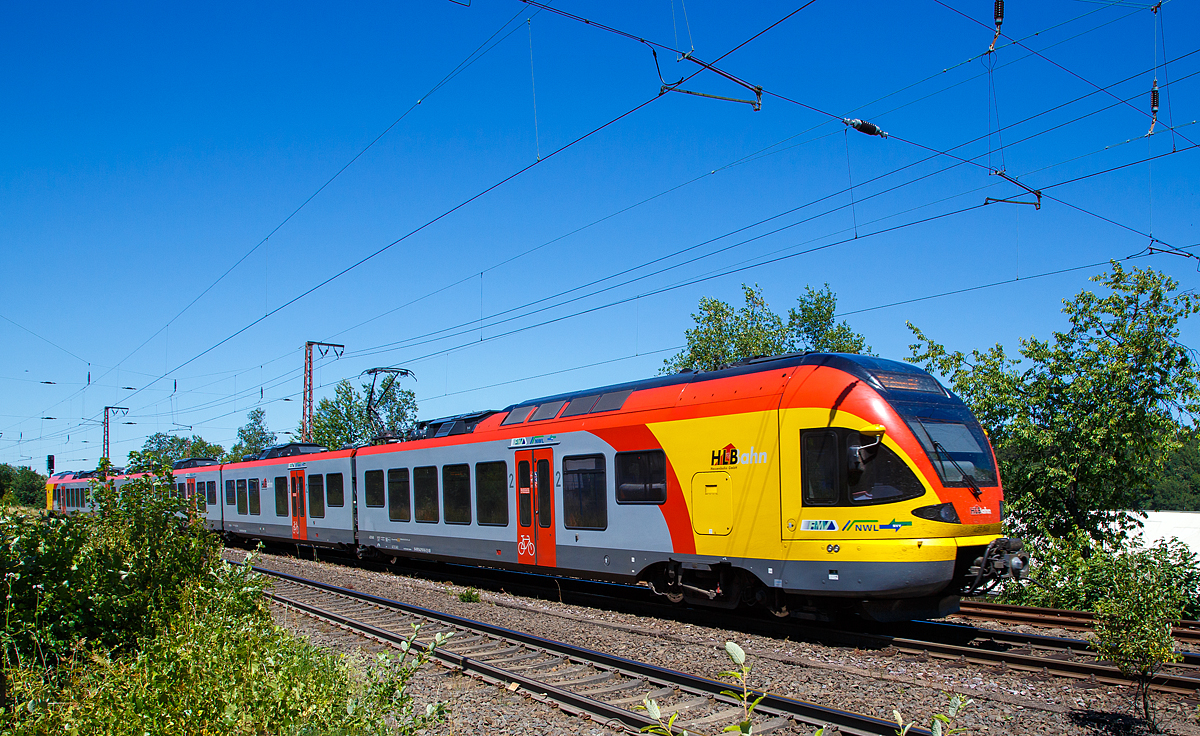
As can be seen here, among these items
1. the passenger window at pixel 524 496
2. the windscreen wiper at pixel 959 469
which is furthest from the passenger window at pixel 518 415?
the windscreen wiper at pixel 959 469

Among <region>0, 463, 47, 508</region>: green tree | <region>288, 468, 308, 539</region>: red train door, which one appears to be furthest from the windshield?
<region>0, 463, 47, 508</region>: green tree

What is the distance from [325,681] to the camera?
4379 millimetres

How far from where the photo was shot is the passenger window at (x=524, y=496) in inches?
503

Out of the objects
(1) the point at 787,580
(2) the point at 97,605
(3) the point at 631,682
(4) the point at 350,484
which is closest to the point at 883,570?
(1) the point at 787,580

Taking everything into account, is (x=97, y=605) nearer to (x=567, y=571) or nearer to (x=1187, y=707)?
(x=567, y=571)

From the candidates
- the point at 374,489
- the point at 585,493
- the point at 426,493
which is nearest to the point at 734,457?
the point at 585,493

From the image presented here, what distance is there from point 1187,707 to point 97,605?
912 cm

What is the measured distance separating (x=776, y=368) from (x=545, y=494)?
4.78m

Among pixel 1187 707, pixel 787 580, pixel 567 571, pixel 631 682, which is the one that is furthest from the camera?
pixel 567 571

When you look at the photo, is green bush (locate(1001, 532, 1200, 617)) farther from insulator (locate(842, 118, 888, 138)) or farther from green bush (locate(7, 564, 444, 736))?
green bush (locate(7, 564, 444, 736))

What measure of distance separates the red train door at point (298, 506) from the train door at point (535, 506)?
993 cm

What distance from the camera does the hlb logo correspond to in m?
9.29

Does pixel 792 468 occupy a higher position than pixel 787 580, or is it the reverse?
pixel 792 468

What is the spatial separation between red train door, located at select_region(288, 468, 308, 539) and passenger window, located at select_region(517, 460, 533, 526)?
9.89 metres
